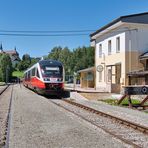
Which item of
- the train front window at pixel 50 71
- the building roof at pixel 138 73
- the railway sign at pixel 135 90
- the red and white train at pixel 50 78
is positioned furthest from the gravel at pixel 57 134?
the building roof at pixel 138 73

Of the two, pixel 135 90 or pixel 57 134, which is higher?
pixel 135 90

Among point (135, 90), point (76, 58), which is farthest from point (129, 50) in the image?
point (76, 58)

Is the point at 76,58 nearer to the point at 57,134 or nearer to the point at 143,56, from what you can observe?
the point at 143,56

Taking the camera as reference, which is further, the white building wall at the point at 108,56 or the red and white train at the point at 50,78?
the white building wall at the point at 108,56

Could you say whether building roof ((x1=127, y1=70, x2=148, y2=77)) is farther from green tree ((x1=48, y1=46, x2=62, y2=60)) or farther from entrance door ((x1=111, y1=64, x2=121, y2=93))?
green tree ((x1=48, y1=46, x2=62, y2=60))

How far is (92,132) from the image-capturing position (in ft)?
39.9

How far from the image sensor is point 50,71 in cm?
3288

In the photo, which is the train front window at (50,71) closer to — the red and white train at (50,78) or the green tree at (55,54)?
the red and white train at (50,78)

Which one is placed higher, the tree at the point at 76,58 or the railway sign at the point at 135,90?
the tree at the point at 76,58

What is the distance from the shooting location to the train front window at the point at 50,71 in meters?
32.6

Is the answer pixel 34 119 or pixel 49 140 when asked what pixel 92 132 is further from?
pixel 34 119

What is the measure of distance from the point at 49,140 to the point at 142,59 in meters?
26.2

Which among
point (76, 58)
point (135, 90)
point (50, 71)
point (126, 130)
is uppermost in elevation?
point (76, 58)

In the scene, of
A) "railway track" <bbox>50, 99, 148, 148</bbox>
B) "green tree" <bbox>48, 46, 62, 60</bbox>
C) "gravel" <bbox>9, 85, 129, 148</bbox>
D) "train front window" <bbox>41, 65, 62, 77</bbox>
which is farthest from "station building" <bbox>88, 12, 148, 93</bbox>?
"green tree" <bbox>48, 46, 62, 60</bbox>
